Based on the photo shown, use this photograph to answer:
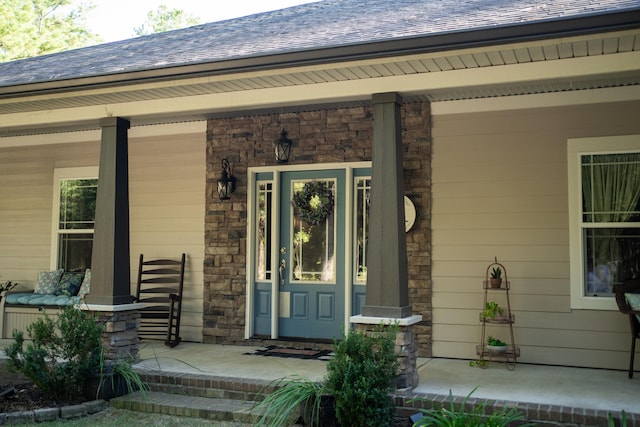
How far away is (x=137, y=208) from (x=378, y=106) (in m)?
4.11

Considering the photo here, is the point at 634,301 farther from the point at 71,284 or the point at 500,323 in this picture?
the point at 71,284

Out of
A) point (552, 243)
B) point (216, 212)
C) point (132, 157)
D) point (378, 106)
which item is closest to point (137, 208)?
point (132, 157)

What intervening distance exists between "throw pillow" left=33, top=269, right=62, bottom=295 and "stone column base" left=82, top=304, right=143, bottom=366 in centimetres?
233

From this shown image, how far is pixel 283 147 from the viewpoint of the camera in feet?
24.5

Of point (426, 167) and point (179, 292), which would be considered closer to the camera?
point (426, 167)

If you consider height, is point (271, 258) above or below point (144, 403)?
above

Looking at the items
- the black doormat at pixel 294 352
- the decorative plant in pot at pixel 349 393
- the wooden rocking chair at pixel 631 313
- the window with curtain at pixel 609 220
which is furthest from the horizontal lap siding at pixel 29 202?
the wooden rocking chair at pixel 631 313

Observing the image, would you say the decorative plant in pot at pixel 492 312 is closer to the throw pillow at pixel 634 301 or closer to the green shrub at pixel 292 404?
the throw pillow at pixel 634 301

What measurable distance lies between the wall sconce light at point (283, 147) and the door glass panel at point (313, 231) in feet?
1.08

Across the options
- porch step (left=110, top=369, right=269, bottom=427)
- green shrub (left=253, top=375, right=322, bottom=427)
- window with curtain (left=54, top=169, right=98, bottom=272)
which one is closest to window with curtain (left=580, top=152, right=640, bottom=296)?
green shrub (left=253, top=375, right=322, bottom=427)

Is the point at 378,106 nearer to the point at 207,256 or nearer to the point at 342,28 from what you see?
the point at 342,28

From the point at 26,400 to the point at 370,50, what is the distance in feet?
13.5

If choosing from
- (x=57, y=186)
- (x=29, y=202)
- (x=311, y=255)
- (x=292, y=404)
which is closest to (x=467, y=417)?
(x=292, y=404)

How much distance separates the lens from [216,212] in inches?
311
